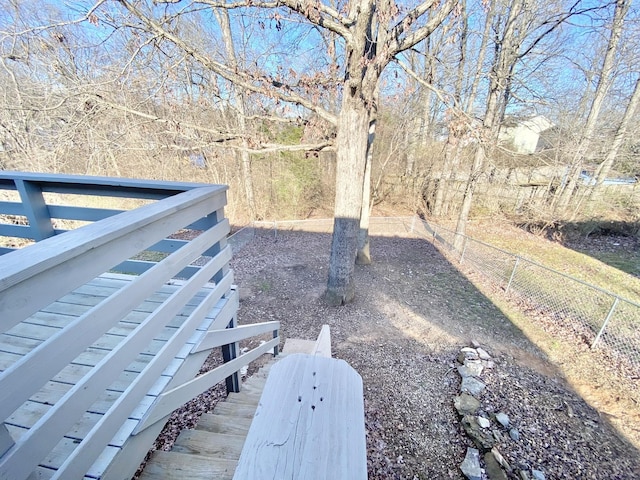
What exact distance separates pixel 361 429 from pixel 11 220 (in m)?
9.55

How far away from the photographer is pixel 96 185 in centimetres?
185

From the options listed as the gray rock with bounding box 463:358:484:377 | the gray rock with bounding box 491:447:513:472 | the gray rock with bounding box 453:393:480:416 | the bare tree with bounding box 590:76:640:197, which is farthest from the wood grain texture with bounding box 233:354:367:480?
the bare tree with bounding box 590:76:640:197

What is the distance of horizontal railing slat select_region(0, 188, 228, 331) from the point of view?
27.6 inches

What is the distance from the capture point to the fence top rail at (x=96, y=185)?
1787 millimetres

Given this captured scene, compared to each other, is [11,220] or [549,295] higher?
[11,220]

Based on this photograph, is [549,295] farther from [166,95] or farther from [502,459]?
[166,95]

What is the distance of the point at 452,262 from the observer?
7227 millimetres

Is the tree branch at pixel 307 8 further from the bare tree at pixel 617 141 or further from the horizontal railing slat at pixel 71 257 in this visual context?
the bare tree at pixel 617 141

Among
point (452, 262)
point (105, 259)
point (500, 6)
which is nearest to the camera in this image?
point (105, 259)

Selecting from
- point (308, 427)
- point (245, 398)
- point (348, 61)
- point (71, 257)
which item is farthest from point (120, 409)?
point (348, 61)

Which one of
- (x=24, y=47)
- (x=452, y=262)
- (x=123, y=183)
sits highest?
(x=24, y=47)

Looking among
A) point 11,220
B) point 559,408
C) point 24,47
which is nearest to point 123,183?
point 24,47

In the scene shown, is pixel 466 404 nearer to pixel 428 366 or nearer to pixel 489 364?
pixel 428 366

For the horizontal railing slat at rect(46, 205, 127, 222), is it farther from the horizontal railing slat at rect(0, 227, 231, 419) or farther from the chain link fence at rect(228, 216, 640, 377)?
the chain link fence at rect(228, 216, 640, 377)
